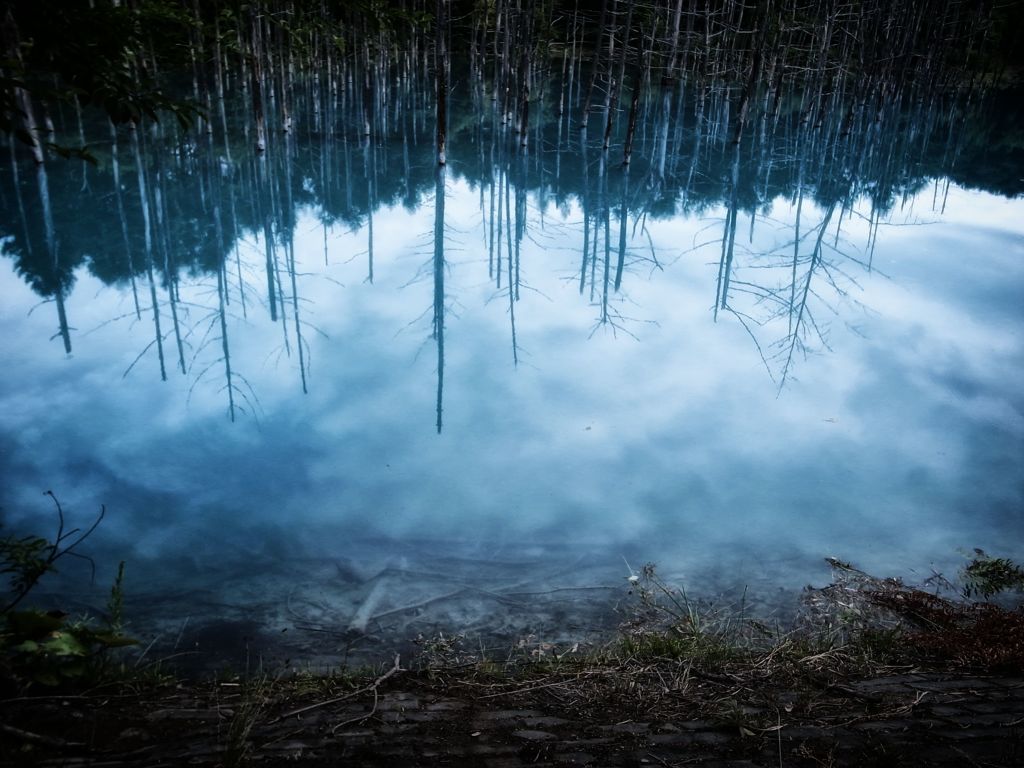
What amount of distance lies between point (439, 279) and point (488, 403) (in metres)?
4.47

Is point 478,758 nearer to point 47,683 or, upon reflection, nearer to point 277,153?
point 47,683

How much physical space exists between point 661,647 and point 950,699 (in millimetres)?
1427

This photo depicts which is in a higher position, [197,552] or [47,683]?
[47,683]

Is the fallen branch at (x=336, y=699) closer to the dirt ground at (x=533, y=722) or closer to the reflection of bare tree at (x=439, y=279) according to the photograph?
the dirt ground at (x=533, y=722)

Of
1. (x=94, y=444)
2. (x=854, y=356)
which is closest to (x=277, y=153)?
Result: (x=94, y=444)

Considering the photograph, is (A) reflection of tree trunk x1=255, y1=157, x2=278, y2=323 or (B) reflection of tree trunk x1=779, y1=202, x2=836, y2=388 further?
(A) reflection of tree trunk x1=255, y1=157, x2=278, y2=323

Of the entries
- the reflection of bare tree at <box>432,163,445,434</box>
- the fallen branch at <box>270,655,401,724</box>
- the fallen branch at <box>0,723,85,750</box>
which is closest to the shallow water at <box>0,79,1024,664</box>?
the reflection of bare tree at <box>432,163,445,434</box>

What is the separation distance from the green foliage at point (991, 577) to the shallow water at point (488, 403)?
20 centimetres

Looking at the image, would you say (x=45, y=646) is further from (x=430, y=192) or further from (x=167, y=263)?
(x=430, y=192)

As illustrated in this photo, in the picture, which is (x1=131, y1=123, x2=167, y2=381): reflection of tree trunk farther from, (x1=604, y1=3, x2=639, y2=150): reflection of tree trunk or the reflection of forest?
(x1=604, y1=3, x2=639, y2=150): reflection of tree trunk

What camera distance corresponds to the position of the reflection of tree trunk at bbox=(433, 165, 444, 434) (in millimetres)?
8270

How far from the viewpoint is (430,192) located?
1711 centimetres

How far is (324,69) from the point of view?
104 ft

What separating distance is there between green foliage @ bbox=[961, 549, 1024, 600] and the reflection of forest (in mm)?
3577
